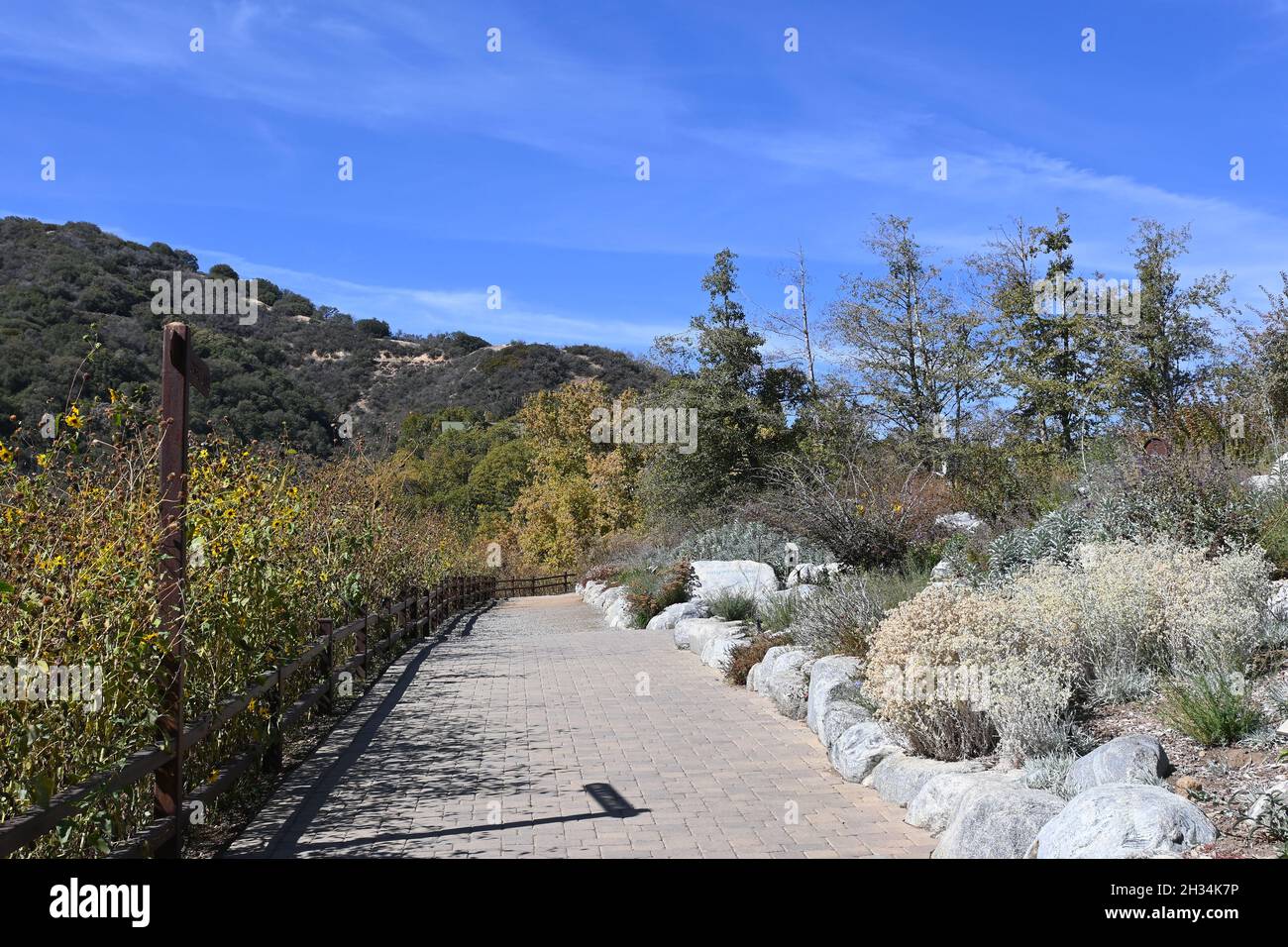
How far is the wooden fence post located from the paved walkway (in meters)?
0.69

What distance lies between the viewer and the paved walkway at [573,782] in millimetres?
5555

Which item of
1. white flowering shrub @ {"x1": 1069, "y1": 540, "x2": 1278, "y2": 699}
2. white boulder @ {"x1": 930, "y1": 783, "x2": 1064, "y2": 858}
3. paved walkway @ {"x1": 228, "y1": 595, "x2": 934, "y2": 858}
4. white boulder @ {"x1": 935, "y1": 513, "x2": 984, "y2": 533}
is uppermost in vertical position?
white boulder @ {"x1": 935, "y1": 513, "x2": 984, "y2": 533}

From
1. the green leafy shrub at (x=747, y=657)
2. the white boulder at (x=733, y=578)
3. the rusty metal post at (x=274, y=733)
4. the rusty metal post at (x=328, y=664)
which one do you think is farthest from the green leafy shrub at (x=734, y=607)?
the rusty metal post at (x=274, y=733)

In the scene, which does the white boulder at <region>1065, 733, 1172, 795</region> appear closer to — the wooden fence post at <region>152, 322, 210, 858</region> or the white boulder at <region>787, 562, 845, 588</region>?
the wooden fence post at <region>152, 322, 210, 858</region>

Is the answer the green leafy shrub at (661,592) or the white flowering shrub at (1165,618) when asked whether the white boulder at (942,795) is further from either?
the green leafy shrub at (661,592)

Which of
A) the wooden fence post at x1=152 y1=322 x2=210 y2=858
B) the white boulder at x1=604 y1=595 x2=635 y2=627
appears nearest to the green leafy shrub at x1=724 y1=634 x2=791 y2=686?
the wooden fence post at x1=152 y1=322 x2=210 y2=858

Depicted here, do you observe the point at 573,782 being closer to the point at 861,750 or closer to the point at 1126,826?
the point at 861,750

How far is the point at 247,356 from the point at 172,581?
26233mm

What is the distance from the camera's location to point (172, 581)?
197 inches

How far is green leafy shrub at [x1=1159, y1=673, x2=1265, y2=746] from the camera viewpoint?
5270 mm

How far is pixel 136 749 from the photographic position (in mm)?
4820

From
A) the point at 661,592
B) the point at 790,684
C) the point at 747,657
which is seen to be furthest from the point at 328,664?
the point at 661,592

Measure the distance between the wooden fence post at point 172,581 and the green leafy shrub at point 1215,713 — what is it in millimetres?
5077
